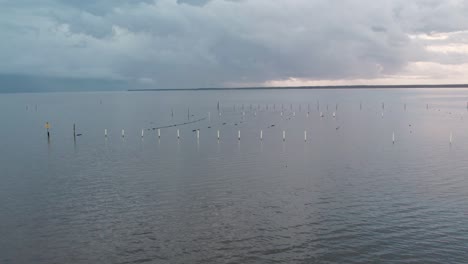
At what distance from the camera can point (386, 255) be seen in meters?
34.7

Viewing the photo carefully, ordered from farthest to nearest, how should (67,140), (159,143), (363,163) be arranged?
(67,140) < (159,143) < (363,163)

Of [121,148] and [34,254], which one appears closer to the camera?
[34,254]

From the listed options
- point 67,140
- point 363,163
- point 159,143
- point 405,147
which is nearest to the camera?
point 363,163

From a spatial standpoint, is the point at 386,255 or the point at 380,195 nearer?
the point at 386,255

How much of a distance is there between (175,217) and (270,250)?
12545mm

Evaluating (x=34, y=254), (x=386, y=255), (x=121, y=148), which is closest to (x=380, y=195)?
(x=386, y=255)

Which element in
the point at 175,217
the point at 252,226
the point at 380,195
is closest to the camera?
the point at 252,226

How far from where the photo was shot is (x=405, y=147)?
90.8 metres

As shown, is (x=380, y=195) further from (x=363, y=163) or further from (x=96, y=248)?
(x=96, y=248)

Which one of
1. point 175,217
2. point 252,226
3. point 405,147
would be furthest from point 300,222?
point 405,147

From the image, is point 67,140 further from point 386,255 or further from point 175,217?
point 386,255

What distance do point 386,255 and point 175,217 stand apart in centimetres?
2079

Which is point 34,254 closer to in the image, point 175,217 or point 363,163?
point 175,217

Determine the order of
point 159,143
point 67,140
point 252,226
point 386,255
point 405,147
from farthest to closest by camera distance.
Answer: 1. point 67,140
2. point 159,143
3. point 405,147
4. point 252,226
5. point 386,255
